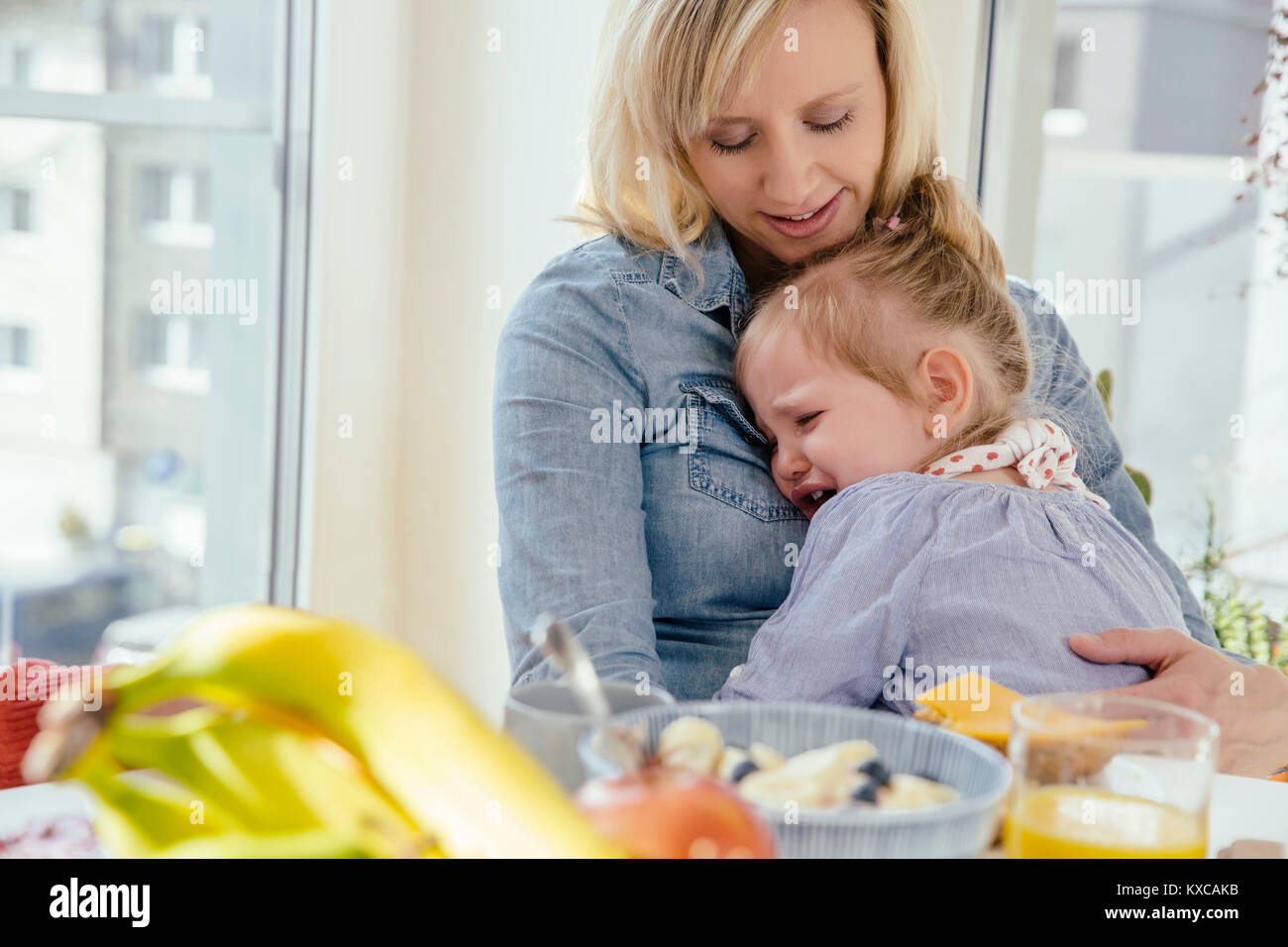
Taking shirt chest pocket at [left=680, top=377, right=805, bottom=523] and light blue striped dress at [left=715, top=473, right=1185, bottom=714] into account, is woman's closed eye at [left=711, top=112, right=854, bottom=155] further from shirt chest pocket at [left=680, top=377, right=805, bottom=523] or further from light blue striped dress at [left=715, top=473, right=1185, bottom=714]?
light blue striped dress at [left=715, top=473, right=1185, bottom=714]

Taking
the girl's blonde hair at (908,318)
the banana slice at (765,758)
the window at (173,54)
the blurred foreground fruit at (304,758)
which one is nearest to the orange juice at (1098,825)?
the banana slice at (765,758)

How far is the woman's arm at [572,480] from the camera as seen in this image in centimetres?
117

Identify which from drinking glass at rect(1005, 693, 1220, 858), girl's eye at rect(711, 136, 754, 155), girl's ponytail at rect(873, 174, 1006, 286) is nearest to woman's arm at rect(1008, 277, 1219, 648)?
girl's ponytail at rect(873, 174, 1006, 286)

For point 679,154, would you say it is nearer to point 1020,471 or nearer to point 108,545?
point 1020,471

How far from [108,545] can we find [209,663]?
81.9 inches

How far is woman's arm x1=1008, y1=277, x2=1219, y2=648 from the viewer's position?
1.49 meters

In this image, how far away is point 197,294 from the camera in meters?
2.38

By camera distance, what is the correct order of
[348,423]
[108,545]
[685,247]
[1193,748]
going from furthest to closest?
[348,423], [108,545], [685,247], [1193,748]

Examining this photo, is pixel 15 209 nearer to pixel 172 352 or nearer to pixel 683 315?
pixel 172 352

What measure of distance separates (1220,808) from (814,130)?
2.93ft

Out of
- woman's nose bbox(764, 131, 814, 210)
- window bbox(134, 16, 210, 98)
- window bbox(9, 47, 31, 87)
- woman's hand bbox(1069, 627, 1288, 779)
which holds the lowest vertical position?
woman's hand bbox(1069, 627, 1288, 779)

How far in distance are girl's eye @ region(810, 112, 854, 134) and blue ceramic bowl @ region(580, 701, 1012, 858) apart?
0.93 m
